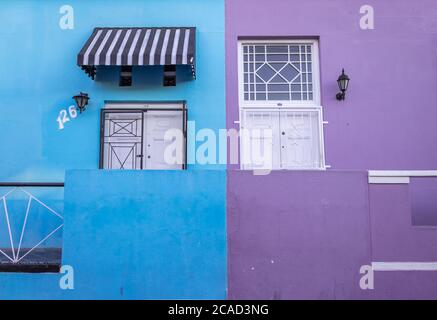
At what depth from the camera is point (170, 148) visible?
7719 millimetres

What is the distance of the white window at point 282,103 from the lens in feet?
25.2

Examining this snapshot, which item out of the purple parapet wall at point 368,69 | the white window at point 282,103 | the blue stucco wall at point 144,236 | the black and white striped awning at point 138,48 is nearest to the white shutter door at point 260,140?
the white window at point 282,103

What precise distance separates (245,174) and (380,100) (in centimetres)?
371

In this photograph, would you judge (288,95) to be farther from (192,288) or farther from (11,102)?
(11,102)

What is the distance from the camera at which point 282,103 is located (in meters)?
7.80

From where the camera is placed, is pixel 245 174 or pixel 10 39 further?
pixel 10 39

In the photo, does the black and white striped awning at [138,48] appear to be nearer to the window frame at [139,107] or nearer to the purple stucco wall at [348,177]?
the window frame at [139,107]

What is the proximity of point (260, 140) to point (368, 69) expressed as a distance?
243 centimetres

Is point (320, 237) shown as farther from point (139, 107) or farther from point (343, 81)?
point (139, 107)

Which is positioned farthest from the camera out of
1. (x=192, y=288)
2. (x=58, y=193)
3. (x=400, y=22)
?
(x=400, y=22)

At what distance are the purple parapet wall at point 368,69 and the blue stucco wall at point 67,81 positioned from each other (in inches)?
18.2

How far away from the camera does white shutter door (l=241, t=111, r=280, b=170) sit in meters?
7.61

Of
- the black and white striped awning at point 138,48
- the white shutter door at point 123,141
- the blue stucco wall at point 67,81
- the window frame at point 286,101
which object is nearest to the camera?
the black and white striped awning at point 138,48

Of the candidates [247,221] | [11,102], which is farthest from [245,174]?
[11,102]
